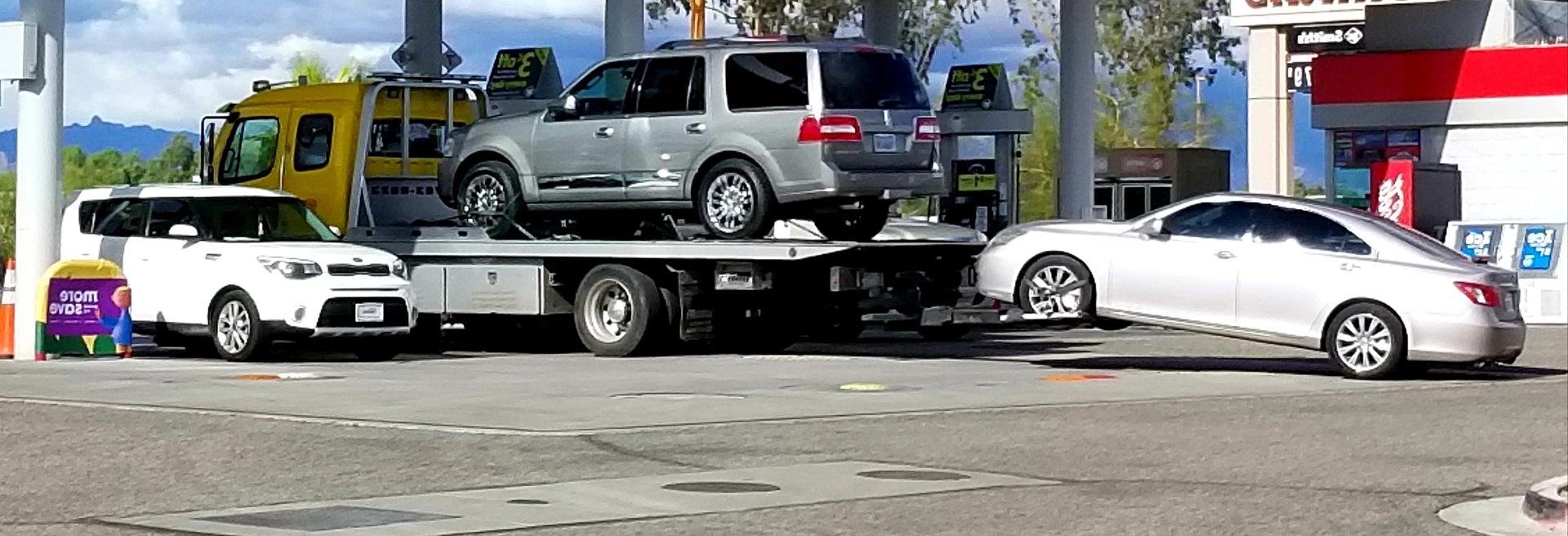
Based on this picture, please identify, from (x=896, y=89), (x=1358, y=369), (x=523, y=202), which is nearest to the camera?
(x=1358, y=369)

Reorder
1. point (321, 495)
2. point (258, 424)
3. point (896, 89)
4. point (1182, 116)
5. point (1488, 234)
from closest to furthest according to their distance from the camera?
point (321, 495), point (258, 424), point (896, 89), point (1488, 234), point (1182, 116)

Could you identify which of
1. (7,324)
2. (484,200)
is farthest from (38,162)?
(484,200)

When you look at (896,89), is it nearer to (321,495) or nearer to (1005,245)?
(1005,245)

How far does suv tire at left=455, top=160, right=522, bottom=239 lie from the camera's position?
71.6 feet

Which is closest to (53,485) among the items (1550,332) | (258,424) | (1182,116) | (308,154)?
(258,424)

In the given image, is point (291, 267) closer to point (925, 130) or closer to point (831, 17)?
point (925, 130)

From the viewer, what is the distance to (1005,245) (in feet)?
64.8

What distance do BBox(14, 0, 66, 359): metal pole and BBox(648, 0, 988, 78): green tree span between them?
29.1 metres

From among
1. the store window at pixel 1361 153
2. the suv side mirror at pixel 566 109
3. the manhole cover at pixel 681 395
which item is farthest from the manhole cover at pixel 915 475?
the store window at pixel 1361 153

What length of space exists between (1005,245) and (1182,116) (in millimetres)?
59855

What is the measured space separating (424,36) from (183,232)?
12.7 meters

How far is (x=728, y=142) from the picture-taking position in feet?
66.2

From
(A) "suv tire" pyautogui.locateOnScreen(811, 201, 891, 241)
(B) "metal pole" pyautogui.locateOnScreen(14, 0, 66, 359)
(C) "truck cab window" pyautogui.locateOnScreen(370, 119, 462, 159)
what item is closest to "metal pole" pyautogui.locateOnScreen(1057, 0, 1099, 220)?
(C) "truck cab window" pyautogui.locateOnScreen(370, 119, 462, 159)

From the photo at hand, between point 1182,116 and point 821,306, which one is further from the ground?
point 1182,116
